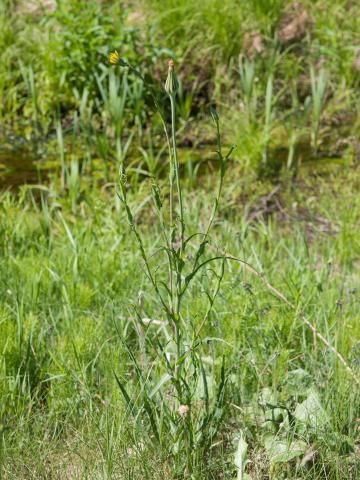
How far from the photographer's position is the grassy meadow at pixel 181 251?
2203 mm

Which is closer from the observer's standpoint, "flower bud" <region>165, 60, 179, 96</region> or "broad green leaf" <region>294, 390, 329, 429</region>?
"flower bud" <region>165, 60, 179, 96</region>

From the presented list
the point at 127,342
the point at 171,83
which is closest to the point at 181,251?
the point at 171,83

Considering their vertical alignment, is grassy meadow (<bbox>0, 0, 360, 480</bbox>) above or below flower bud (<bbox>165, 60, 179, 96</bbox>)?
below

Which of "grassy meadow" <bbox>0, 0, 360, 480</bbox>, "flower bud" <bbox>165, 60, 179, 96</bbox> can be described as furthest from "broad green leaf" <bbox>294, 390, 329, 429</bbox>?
"flower bud" <bbox>165, 60, 179, 96</bbox>

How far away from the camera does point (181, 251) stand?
2078mm

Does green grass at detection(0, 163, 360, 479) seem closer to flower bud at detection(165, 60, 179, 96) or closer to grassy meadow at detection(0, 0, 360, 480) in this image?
grassy meadow at detection(0, 0, 360, 480)

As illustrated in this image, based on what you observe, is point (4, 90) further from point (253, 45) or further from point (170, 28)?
point (253, 45)

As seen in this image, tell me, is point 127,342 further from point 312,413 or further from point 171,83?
point 171,83

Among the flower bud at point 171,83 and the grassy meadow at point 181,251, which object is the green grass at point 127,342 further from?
the flower bud at point 171,83

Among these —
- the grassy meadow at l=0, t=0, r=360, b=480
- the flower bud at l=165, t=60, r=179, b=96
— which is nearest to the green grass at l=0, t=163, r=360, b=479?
the grassy meadow at l=0, t=0, r=360, b=480

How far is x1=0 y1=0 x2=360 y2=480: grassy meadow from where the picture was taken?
2203 mm

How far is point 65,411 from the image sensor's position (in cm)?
245

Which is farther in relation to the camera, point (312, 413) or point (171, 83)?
point (312, 413)

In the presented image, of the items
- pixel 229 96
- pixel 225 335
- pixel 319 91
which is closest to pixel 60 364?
pixel 225 335
